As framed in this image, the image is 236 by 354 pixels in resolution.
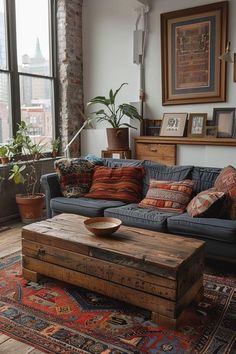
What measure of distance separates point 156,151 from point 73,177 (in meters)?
1.30

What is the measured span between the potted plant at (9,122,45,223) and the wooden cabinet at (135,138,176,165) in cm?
139

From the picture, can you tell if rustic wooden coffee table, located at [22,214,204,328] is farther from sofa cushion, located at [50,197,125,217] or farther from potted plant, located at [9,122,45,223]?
potted plant, located at [9,122,45,223]

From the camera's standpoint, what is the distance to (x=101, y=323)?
2.09 m

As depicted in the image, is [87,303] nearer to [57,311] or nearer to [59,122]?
[57,311]

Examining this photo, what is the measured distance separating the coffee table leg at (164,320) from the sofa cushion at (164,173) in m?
1.66

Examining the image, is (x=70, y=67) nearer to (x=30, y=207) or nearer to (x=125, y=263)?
(x=30, y=207)

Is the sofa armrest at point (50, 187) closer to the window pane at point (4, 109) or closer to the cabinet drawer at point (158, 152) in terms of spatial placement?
the window pane at point (4, 109)

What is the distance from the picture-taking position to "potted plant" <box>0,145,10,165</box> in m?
4.13

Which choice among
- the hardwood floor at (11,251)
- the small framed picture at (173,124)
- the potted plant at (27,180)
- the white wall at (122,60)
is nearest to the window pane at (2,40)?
the potted plant at (27,180)

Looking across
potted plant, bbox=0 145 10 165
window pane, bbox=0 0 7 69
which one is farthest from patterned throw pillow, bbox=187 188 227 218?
window pane, bbox=0 0 7 69

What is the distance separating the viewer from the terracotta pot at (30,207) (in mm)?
4188

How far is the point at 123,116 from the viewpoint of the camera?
5074 millimetres

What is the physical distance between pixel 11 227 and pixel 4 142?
107cm

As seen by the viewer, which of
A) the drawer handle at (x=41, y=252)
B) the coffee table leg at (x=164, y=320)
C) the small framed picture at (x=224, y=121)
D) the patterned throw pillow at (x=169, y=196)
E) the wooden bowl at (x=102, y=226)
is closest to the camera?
the coffee table leg at (x=164, y=320)
